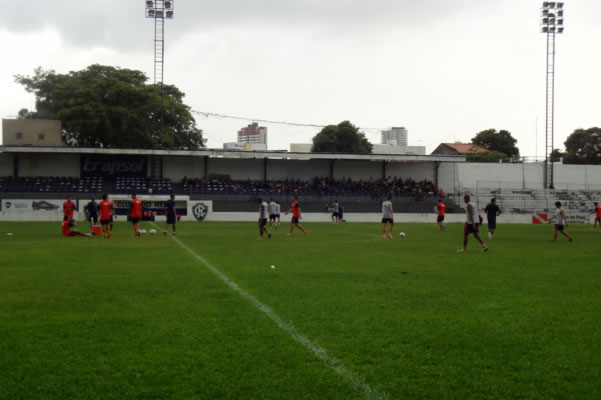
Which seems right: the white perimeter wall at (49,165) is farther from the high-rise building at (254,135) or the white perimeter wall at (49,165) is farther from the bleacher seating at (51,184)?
the high-rise building at (254,135)

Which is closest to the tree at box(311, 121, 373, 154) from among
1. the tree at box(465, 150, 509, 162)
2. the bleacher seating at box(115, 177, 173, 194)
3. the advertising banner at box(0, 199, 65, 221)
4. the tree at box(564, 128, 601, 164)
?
the tree at box(465, 150, 509, 162)

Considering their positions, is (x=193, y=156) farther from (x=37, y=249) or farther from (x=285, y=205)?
(x=37, y=249)

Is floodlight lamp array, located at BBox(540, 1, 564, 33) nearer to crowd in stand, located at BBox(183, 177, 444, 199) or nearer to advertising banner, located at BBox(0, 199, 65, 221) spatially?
crowd in stand, located at BBox(183, 177, 444, 199)

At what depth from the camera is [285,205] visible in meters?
48.5

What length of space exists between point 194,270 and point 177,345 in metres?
6.57

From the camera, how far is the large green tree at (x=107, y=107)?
54906mm

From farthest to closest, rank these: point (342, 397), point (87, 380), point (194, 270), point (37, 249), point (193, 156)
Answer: point (193, 156) → point (37, 249) → point (194, 270) → point (87, 380) → point (342, 397)

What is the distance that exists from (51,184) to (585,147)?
79647mm

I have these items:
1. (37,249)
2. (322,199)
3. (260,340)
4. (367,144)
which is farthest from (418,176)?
(260,340)

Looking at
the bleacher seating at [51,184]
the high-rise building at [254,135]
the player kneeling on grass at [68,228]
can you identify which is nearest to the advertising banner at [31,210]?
the bleacher seating at [51,184]

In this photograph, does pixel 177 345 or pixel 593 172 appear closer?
pixel 177 345

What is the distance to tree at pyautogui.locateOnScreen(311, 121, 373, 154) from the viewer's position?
84.8 metres

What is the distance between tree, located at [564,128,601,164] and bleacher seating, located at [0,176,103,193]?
71301 mm

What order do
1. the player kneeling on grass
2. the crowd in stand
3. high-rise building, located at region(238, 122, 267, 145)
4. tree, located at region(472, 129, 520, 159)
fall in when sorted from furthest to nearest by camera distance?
high-rise building, located at region(238, 122, 267, 145), tree, located at region(472, 129, 520, 159), the crowd in stand, the player kneeling on grass
